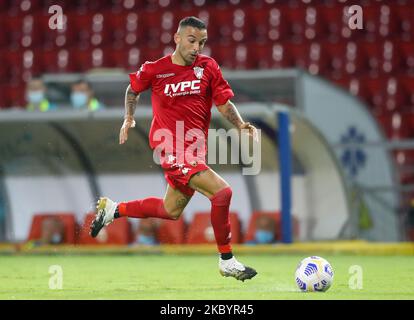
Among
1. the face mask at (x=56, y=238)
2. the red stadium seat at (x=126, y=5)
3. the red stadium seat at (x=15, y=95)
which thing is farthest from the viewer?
the red stadium seat at (x=126, y=5)

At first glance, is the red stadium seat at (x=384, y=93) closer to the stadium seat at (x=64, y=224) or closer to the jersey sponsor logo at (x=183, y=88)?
the stadium seat at (x=64, y=224)

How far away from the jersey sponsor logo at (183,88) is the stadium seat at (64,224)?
18.9 feet

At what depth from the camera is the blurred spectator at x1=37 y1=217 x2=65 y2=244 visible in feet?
42.1

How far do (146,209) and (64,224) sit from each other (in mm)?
5515

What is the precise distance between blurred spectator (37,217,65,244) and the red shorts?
564 centimetres

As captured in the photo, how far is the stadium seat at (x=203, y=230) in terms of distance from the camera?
12672 mm

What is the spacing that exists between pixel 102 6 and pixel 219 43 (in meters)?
2.21

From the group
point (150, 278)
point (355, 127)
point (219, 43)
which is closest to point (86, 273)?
point (150, 278)

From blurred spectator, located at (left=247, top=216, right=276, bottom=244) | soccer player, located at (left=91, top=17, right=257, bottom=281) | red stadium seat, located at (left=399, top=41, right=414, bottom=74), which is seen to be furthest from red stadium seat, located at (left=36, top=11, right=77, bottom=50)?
soccer player, located at (left=91, top=17, right=257, bottom=281)

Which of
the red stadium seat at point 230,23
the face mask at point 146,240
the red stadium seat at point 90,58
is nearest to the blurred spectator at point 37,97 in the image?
the face mask at point 146,240

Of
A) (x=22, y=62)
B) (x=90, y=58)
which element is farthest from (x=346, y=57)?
(x=22, y=62)

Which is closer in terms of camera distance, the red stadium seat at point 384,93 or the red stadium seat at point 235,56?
the red stadium seat at point 384,93

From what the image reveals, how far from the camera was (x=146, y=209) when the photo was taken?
301 inches

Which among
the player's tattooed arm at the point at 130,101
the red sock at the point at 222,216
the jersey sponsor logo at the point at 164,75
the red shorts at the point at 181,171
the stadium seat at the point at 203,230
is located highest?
the jersey sponsor logo at the point at 164,75
